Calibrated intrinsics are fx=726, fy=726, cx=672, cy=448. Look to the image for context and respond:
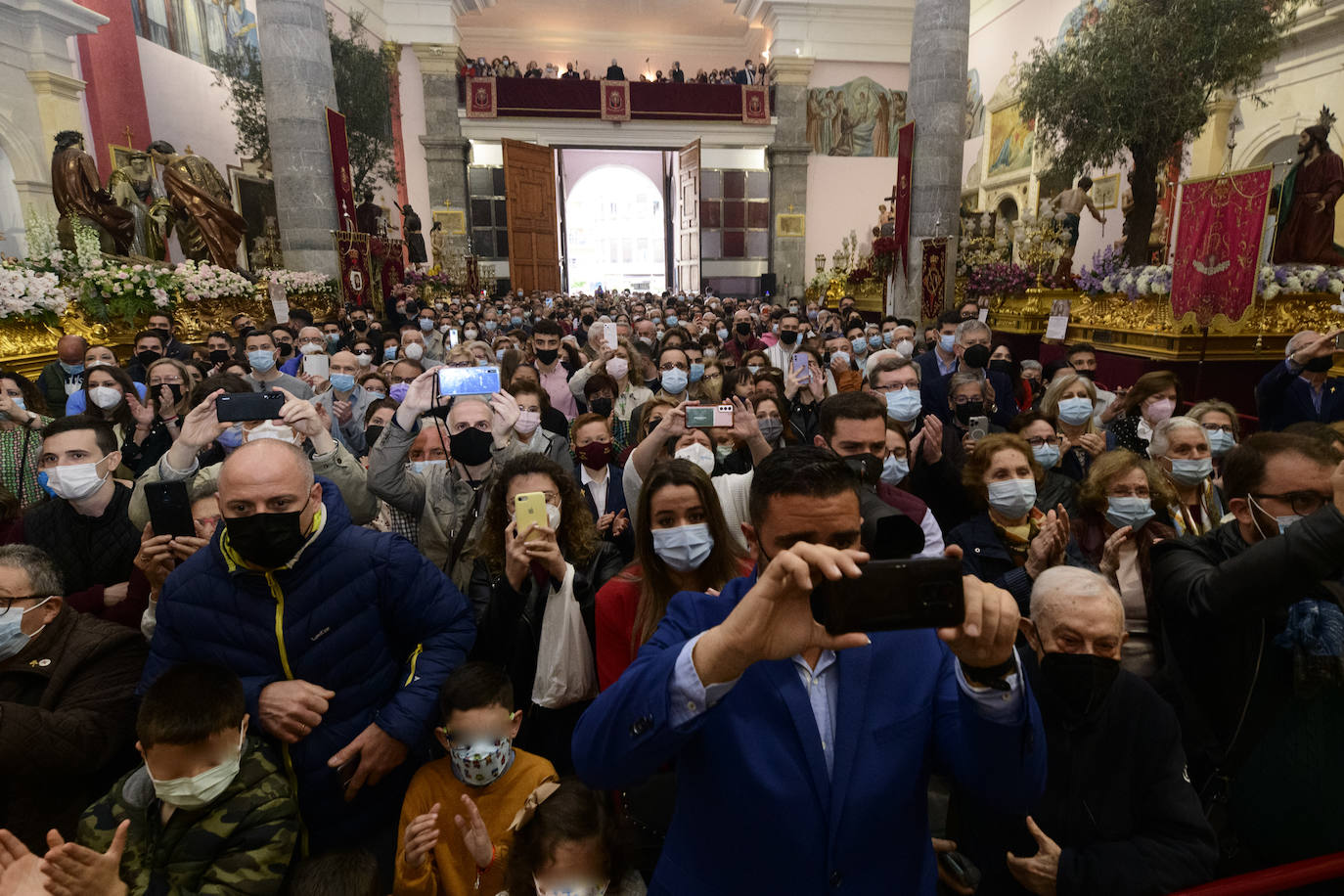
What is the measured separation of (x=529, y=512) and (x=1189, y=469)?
3.07 m

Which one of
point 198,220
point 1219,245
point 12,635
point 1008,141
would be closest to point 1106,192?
point 1008,141

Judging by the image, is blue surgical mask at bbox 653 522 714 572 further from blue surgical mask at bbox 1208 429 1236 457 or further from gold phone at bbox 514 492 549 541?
blue surgical mask at bbox 1208 429 1236 457

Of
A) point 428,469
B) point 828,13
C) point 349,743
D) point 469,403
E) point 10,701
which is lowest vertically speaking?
point 349,743

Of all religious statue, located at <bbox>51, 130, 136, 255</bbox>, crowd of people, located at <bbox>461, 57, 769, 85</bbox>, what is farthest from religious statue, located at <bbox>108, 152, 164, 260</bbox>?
crowd of people, located at <bbox>461, 57, 769, 85</bbox>

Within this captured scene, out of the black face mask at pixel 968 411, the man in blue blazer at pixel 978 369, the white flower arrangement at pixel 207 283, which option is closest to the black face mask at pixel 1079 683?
the black face mask at pixel 968 411

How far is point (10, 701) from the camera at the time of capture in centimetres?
224

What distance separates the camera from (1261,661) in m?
2.19

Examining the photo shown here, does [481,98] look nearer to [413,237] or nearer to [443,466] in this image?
[413,237]

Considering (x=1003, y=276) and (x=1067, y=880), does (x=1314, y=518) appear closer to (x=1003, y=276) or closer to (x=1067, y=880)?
(x=1067, y=880)

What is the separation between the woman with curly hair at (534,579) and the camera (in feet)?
8.80

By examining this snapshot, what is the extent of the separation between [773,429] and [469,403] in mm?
1979

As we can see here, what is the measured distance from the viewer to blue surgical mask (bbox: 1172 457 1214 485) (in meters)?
3.42

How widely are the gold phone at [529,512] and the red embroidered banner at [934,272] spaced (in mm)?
11611

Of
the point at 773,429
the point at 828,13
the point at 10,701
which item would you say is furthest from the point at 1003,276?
the point at 828,13
